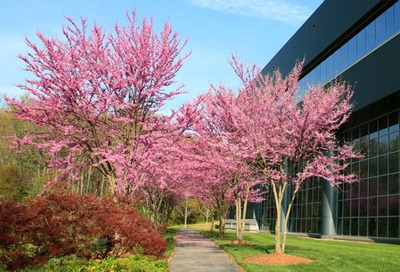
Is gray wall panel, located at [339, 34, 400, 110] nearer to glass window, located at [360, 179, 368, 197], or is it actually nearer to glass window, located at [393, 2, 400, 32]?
glass window, located at [393, 2, 400, 32]

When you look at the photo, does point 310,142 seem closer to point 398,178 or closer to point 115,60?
point 115,60

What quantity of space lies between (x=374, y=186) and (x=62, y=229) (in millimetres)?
22514

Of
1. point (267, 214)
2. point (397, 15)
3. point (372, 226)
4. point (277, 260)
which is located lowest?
point (277, 260)

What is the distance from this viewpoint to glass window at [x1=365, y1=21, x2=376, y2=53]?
2672 cm

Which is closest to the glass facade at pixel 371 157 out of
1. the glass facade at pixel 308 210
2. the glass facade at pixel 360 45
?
the glass facade at pixel 360 45

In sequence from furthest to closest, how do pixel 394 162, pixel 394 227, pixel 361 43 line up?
1. pixel 361 43
2. pixel 394 162
3. pixel 394 227

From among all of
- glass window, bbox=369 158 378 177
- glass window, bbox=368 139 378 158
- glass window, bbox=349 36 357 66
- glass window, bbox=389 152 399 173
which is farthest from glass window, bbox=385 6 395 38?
glass window, bbox=369 158 378 177

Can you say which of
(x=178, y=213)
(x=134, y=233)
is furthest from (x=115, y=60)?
(x=178, y=213)

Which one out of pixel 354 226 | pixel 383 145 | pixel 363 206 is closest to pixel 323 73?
pixel 383 145

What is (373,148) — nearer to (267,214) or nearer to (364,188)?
(364,188)

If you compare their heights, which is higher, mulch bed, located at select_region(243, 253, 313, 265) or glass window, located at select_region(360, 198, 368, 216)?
glass window, located at select_region(360, 198, 368, 216)

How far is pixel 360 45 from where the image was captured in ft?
93.1

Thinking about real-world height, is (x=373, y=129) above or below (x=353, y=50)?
below

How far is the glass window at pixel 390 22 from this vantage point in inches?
963
